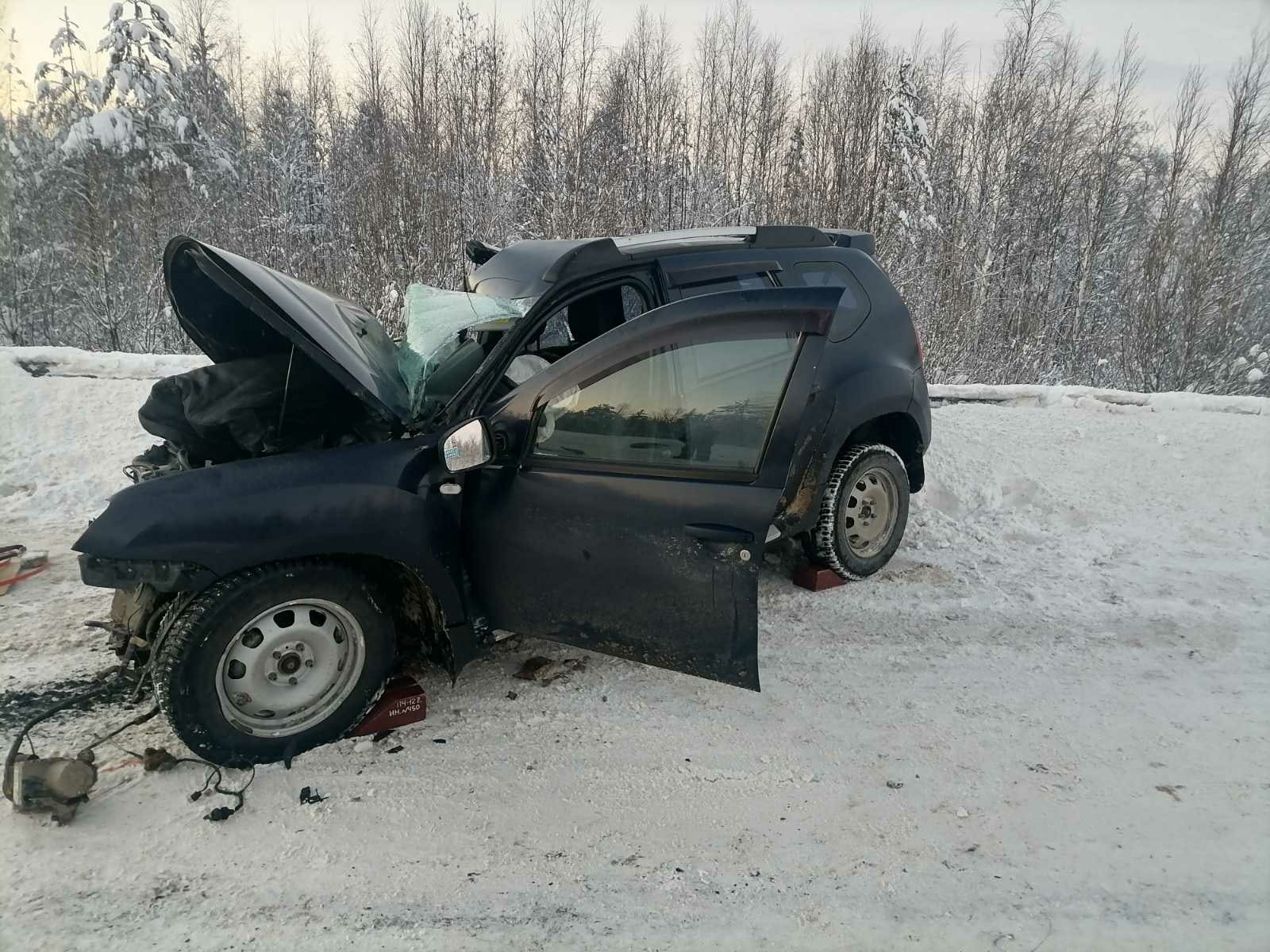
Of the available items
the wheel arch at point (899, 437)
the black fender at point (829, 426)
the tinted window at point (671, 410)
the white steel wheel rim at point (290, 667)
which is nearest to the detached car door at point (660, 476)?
the tinted window at point (671, 410)

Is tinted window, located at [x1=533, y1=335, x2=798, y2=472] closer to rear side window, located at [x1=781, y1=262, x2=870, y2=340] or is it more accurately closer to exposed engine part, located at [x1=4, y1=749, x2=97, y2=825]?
rear side window, located at [x1=781, y1=262, x2=870, y2=340]

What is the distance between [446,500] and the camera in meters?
3.11

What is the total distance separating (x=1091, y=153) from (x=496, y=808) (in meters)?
20.4

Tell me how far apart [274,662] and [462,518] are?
92 cm

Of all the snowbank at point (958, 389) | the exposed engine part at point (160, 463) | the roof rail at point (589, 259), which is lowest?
the exposed engine part at point (160, 463)

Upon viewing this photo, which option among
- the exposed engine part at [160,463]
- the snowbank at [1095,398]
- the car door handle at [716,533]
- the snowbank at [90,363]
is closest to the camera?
the car door handle at [716,533]

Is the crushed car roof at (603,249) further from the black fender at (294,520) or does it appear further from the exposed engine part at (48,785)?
the exposed engine part at (48,785)

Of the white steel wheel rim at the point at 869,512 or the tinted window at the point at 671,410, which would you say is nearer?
the tinted window at the point at 671,410

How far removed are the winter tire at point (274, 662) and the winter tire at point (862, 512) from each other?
2.70 m

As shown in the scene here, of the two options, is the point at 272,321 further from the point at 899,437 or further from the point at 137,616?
the point at 899,437

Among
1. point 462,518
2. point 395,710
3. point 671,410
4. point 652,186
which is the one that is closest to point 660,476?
point 671,410

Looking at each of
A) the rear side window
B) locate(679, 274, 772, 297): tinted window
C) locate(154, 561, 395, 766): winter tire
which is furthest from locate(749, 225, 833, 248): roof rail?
locate(154, 561, 395, 766): winter tire

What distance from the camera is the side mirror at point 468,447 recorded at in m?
2.91

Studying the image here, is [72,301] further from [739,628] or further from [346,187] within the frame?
[739,628]
